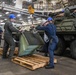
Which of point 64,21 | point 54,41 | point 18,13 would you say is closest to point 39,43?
point 54,41

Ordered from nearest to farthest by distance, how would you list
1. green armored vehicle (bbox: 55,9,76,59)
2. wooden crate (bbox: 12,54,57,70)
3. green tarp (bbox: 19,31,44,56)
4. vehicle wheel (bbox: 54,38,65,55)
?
wooden crate (bbox: 12,54,57,70)
green tarp (bbox: 19,31,44,56)
green armored vehicle (bbox: 55,9,76,59)
vehicle wheel (bbox: 54,38,65,55)

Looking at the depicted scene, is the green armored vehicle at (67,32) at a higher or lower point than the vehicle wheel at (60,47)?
higher

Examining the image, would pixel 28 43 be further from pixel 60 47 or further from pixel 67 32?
pixel 60 47

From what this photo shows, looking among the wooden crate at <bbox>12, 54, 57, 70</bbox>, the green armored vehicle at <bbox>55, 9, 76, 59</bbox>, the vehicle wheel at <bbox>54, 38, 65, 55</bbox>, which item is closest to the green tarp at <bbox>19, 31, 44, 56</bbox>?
the wooden crate at <bbox>12, 54, 57, 70</bbox>

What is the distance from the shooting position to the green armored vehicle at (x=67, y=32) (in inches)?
354

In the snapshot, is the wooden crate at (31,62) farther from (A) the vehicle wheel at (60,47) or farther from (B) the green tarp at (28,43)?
(A) the vehicle wheel at (60,47)

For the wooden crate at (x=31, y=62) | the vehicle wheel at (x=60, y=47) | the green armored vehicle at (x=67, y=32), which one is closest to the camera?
the wooden crate at (x=31, y=62)

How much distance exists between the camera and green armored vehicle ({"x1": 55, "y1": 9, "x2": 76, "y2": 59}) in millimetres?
8984

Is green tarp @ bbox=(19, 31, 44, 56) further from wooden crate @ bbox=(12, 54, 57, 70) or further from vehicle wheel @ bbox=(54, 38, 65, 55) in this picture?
vehicle wheel @ bbox=(54, 38, 65, 55)

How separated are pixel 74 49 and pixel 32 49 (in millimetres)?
1800

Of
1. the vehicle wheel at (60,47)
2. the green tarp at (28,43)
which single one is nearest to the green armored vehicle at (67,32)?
the vehicle wheel at (60,47)

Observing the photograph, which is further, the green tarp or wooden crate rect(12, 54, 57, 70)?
the green tarp

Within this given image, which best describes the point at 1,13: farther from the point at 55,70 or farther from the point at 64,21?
the point at 55,70

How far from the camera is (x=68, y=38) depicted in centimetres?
924
